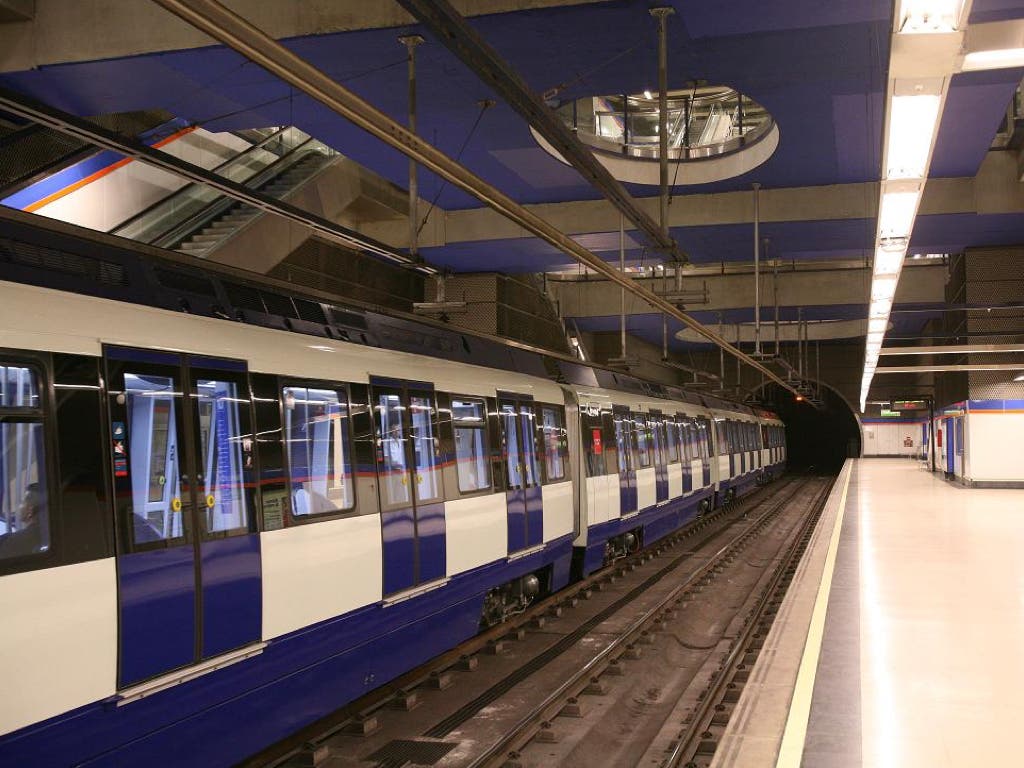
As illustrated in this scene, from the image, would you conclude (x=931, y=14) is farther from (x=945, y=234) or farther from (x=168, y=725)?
(x=945, y=234)

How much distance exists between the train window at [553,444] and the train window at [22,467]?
7000 mm

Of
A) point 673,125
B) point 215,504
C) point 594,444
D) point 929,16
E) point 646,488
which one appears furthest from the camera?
point 646,488

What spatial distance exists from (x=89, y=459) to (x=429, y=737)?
3399 millimetres

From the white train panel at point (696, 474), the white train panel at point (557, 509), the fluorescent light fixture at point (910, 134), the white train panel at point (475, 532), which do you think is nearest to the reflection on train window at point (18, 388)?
the white train panel at point (475, 532)

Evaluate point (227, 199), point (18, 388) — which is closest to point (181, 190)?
point (227, 199)

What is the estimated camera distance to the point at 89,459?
457cm

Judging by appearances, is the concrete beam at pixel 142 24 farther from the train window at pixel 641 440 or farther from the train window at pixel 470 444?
the train window at pixel 641 440

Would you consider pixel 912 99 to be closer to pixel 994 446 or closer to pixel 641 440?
pixel 641 440

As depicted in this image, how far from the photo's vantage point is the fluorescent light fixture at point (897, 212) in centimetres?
780

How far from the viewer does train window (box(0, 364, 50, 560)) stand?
414cm

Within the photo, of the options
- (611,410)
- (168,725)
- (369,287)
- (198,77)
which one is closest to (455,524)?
(168,725)

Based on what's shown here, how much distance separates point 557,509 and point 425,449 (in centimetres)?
358

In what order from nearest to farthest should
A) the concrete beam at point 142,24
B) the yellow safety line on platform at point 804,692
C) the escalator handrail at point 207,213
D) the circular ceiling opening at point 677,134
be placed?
the yellow safety line on platform at point 804,692 < the concrete beam at point 142,24 < the escalator handrail at point 207,213 < the circular ceiling opening at point 677,134

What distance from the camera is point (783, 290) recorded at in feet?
86.7
